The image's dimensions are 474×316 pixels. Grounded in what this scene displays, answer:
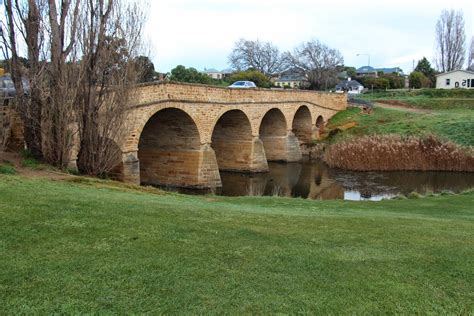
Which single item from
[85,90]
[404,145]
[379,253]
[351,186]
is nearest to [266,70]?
[404,145]

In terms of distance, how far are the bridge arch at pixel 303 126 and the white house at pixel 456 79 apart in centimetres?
3202

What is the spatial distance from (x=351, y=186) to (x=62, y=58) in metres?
17.5

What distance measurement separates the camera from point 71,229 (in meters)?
6.47

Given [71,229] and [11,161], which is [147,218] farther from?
[11,161]

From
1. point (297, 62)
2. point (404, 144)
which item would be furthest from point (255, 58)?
point (404, 144)

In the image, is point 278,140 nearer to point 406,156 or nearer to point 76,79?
point 406,156

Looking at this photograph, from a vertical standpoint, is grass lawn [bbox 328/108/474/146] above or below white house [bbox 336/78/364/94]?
below

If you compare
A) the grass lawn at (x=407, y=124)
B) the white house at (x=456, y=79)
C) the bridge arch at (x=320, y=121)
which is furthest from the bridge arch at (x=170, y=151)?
the white house at (x=456, y=79)

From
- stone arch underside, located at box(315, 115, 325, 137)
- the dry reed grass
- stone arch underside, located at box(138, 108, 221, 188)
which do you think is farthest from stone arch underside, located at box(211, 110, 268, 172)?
stone arch underside, located at box(315, 115, 325, 137)

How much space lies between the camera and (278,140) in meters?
35.7

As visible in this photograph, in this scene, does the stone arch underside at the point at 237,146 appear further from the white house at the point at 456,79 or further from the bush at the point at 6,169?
the white house at the point at 456,79

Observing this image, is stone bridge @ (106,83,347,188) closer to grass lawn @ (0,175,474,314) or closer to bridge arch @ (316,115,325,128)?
bridge arch @ (316,115,325,128)

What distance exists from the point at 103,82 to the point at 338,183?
1681 centimetres

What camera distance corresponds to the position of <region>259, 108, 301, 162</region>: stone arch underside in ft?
116
